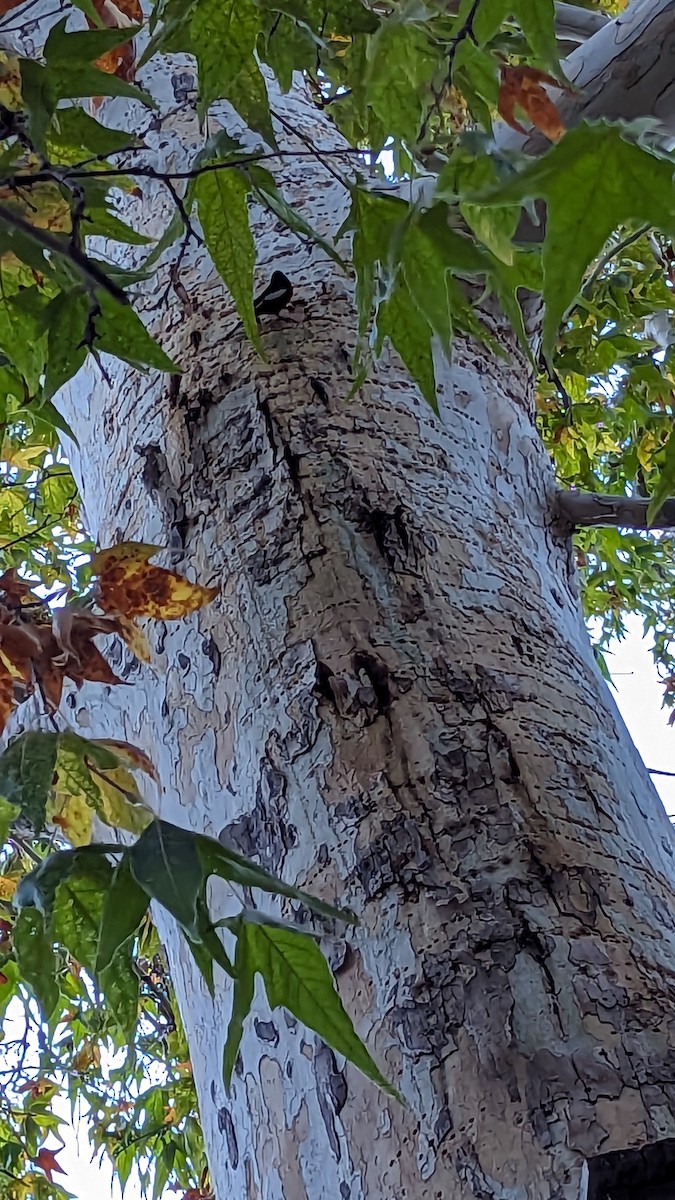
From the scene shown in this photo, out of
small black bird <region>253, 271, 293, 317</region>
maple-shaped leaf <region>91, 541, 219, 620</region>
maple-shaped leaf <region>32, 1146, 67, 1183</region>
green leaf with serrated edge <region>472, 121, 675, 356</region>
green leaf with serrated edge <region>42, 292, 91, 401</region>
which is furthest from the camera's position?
maple-shaped leaf <region>32, 1146, 67, 1183</region>

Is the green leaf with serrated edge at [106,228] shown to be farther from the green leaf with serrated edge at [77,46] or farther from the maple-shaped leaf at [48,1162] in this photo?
the maple-shaped leaf at [48,1162]

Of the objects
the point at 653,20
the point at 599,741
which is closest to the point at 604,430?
the point at 653,20

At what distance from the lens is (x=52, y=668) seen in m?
0.66

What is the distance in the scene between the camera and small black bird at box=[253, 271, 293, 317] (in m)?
0.87

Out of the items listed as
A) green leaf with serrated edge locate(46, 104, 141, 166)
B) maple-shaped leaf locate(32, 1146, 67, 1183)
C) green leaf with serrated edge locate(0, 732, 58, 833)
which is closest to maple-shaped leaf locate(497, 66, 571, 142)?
green leaf with serrated edge locate(46, 104, 141, 166)

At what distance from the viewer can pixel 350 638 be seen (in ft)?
2.18

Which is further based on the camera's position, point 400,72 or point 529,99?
point 529,99

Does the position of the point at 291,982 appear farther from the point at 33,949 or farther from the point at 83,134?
the point at 83,134

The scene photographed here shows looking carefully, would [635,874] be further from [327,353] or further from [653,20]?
[653,20]

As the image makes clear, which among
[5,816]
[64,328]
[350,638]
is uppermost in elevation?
[64,328]

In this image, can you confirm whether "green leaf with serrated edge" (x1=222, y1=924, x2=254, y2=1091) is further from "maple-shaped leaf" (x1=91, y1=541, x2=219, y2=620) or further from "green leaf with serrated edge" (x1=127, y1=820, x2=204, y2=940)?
"maple-shaped leaf" (x1=91, y1=541, x2=219, y2=620)

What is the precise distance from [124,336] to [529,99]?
0.31 meters

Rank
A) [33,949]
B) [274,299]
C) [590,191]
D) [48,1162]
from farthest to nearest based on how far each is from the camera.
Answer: [48,1162]
[274,299]
[33,949]
[590,191]

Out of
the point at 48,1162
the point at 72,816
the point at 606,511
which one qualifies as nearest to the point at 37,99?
the point at 72,816
